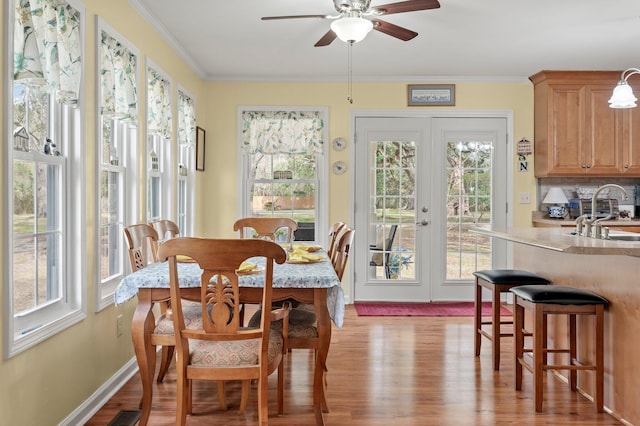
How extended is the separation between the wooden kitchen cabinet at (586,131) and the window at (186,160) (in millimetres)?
3592

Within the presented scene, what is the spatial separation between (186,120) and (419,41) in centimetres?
221

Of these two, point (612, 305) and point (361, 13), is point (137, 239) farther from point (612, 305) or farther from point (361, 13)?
point (612, 305)

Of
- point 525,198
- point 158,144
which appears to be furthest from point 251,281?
point 525,198

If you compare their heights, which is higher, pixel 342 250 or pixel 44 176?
pixel 44 176

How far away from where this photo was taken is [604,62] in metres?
4.82

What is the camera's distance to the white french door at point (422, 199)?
18.0ft

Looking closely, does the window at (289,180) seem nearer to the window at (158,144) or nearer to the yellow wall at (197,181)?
the yellow wall at (197,181)

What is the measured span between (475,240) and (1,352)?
4686 millimetres

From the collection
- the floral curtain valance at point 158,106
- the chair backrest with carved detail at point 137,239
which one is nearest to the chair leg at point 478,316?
the chair backrest with carved detail at point 137,239

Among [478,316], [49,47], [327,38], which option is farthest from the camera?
[478,316]

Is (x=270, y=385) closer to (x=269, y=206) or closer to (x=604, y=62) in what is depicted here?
(x=269, y=206)

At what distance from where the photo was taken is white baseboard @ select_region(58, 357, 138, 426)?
249 centimetres

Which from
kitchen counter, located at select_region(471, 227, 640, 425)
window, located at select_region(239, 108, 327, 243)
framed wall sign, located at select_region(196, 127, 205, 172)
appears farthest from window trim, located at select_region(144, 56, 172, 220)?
kitchen counter, located at select_region(471, 227, 640, 425)

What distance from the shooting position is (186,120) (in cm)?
465
